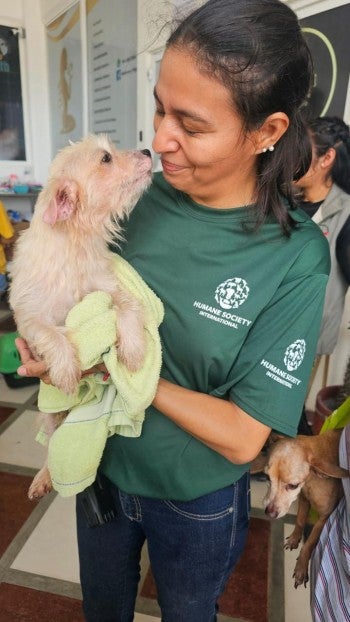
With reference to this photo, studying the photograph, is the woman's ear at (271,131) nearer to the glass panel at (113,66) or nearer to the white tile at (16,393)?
the white tile at (16,393)

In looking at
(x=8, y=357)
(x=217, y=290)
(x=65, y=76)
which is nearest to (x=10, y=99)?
(x=65, y=76)

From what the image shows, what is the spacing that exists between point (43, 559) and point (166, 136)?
5.58ft

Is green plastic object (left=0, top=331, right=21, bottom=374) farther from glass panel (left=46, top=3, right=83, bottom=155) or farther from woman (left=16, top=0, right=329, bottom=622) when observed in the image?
glass panel (left=46, top=3, right=83, bottom=155)

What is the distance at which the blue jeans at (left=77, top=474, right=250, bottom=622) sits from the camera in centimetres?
87

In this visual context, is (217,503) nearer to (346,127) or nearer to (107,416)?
(107,416)

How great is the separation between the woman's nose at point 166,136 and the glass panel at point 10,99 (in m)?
6.54

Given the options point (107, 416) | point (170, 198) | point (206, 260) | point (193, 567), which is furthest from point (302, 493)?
point (170, 198)

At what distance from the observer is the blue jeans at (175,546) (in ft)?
2.85

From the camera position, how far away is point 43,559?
1703 millimetres

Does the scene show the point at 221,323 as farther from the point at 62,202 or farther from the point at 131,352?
the point at 62,202

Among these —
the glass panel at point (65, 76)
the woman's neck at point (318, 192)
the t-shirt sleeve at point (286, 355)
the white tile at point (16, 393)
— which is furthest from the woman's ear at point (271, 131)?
the glass panel at point (65, 76)

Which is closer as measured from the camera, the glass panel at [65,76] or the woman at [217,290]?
the woman at [217,290]

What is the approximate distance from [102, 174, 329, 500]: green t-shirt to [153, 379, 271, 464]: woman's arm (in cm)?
3

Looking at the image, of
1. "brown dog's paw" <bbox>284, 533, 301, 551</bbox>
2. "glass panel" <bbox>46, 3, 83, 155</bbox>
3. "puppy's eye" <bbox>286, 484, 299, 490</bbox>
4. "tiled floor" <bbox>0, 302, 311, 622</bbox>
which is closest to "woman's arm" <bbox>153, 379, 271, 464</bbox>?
"puppy's eye" <bbox>286, 484, 299, 490</bbox>
